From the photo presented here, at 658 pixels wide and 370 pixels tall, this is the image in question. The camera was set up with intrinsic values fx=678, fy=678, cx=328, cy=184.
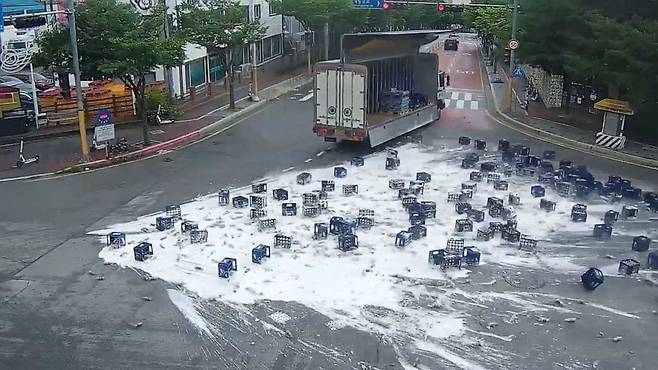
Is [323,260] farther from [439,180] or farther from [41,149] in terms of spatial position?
[41,149]

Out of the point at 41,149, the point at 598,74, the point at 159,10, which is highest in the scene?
the point at 159,10

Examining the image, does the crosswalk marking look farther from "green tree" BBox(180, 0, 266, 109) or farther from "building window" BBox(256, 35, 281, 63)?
"building window" BBox(256, 35, 281, 63)

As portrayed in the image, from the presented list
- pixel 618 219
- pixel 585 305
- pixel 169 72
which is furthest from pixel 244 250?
pixel 169 72

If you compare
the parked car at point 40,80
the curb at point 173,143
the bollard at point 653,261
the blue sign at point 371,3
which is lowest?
the curb at point 173,143

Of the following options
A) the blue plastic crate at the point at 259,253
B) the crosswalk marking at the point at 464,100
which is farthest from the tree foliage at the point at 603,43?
the blue plastic crate at the point at 259,253

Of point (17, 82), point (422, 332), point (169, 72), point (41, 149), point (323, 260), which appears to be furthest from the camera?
point (17, 82)

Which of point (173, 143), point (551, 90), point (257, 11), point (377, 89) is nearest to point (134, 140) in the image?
point (173, 143)

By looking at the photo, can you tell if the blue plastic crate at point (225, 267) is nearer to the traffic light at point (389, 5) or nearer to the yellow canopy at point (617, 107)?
the yellow canopy at point (617, 107)
